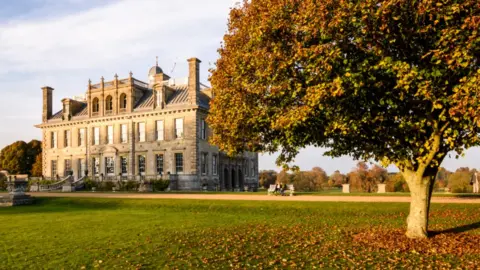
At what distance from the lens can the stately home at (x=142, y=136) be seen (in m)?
43.7

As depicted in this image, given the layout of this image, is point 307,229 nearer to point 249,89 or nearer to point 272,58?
point 249,89

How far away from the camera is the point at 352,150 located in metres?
14.1

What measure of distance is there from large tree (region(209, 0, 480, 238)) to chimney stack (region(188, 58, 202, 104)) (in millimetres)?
29858

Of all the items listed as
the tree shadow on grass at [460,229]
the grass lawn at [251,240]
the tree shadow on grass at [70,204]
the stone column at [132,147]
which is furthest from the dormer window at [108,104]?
the tree shadow on grass at [460,229]

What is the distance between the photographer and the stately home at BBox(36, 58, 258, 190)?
143 feet

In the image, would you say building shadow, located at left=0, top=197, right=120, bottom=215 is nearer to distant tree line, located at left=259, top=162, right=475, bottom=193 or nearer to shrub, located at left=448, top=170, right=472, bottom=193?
distant tree line, located at left=259, top=162, right=475, bottom=193

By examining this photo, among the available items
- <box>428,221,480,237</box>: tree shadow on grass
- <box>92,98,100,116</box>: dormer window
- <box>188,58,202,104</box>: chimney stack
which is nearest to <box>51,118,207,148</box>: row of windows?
<box>92,98,100,116</box>: dormer window

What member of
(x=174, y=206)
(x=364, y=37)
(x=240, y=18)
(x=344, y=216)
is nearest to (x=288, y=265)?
(x=364, y=37)

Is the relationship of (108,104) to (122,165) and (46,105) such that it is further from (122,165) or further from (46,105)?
(46,105)

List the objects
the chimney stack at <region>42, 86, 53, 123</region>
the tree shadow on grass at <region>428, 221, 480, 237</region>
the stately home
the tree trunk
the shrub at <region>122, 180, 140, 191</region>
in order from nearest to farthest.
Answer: the tree trunk → the tree shadow on grass at <region>428, 221, 480, 237</region> → the shrub at <region>122, 180, 140, 191</region> → the stately home → the chimney stack at <region>42, 86, 53, 123</region>

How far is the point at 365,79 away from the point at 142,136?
131ft

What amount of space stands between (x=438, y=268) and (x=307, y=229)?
20.2ft

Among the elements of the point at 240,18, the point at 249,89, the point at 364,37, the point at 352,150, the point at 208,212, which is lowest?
the point at 208,212

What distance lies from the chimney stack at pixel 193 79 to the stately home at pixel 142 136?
0.10 meters
